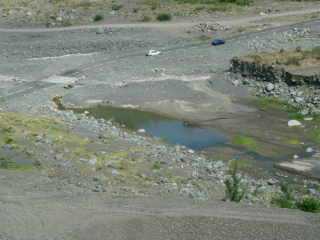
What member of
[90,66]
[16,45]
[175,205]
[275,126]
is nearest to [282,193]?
[175,205]

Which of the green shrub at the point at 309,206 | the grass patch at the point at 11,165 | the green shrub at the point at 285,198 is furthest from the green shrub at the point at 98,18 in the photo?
the green shrub at the point at 309,206

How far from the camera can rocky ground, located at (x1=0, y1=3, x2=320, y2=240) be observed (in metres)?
18.0

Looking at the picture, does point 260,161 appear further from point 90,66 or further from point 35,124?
point 90,66

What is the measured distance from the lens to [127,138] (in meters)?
36.2

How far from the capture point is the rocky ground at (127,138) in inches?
707

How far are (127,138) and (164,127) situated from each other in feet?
15.4

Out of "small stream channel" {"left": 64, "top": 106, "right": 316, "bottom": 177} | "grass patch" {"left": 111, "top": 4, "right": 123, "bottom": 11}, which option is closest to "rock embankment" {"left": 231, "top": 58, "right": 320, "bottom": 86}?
"small stream channel" {"left": 64, "top": 106, "right": 316, "bottom": 177}

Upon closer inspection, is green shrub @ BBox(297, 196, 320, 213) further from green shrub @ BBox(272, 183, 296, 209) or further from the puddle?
the puddle

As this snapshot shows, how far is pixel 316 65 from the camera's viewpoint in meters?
47.2

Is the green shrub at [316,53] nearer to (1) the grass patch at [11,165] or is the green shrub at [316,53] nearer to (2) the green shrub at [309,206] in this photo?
(1) the grass patch at [11,165]

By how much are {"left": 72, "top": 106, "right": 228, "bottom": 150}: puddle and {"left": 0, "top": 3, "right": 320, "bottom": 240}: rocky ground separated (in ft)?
2.74

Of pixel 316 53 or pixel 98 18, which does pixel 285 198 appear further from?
pixel 98 18

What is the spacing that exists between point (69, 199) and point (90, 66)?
3499 centimetres

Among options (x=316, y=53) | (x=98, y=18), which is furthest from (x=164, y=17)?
(x=316, y=53)
